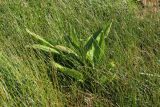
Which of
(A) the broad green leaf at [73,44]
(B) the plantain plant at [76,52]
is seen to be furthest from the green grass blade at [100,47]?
(A) the broad green leaf at [73,44]

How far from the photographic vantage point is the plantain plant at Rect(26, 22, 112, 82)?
104 inches

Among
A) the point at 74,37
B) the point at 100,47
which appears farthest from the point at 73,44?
the point at 100,47

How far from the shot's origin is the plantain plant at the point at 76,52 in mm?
2652

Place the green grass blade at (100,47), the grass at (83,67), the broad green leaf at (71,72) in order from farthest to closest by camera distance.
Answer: the green grass blade at (100,47)
the broad green leaf at (71,72)
the grass at (83,67)

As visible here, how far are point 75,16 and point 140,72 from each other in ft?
3.60

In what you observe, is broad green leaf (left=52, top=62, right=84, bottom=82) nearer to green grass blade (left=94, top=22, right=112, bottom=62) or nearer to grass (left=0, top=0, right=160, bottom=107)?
grass (left=0, top=0, right=160, bottom=107)

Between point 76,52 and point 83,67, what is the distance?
0.14 meters

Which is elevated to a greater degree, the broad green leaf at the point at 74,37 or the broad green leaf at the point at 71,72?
the broad green leaf at the point at 74,37

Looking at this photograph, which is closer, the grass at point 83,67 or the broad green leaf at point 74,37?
the grass at point 83,67

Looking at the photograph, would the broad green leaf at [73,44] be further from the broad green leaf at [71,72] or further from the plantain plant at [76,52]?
the broad green leaf at [71,72]

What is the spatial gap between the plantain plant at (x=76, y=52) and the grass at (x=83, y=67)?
0.15 ft

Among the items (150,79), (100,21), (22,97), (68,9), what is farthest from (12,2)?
(150,79)

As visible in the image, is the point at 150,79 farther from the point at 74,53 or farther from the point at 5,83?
the point at 5,83

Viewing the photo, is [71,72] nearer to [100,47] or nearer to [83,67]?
→ [83,67]
